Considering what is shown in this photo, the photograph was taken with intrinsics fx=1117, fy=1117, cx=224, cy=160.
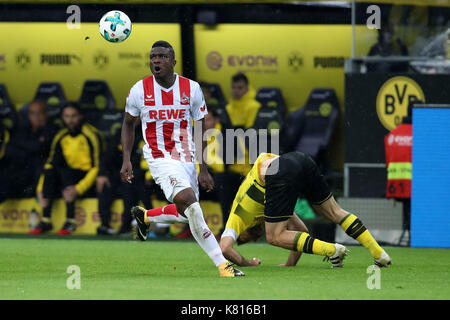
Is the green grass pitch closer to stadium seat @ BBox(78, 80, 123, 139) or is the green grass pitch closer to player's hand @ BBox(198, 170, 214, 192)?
player's hand @ BBox(198, 170, 214, 192)

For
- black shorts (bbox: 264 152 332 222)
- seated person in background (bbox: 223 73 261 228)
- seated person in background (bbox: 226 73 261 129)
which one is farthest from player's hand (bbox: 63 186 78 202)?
black shorts (bbox: 264 152 332 222)

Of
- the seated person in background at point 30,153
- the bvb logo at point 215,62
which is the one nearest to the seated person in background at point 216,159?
the bvb logo at point 215,62

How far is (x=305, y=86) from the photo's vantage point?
15.9 meters

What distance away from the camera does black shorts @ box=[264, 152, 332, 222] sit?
31.2ft

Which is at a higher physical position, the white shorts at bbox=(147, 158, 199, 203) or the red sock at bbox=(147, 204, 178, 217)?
the white shorts at bbox=(147, 158, 199, 203)

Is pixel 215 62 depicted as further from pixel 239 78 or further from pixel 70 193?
pixel 70 193

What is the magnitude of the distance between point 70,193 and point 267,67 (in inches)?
133

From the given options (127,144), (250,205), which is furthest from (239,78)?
(127,144)

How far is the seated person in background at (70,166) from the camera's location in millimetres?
14938

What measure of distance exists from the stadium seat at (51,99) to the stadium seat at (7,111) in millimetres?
122

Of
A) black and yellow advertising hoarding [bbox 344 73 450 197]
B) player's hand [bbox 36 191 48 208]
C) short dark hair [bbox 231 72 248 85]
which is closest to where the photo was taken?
black and yellow advertising hoarding [bbox 344 73 450 197]

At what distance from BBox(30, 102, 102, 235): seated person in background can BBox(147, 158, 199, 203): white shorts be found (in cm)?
558

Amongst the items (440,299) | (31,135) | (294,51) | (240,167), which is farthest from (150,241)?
(440,299)

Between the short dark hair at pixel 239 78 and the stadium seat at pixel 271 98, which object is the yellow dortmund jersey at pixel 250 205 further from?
the stadium seat at pixel 271 98
